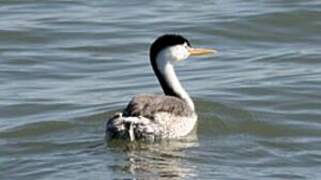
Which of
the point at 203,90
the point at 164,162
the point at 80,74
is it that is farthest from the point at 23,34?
the point at 164,162

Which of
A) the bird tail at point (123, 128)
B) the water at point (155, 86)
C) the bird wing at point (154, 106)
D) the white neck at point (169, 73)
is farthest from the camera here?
the white neck at point (169, 73)

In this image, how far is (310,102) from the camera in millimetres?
15445

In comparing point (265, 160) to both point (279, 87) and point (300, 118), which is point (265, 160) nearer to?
point (300, 118)

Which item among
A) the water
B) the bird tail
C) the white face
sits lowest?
the water

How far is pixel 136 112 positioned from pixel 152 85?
10.6ft

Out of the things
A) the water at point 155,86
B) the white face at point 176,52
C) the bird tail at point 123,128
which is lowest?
the water at point 155,86

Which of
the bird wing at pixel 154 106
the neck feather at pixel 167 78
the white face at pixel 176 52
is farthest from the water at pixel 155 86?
the white face at pixel 176 52

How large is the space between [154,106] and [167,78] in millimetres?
1241

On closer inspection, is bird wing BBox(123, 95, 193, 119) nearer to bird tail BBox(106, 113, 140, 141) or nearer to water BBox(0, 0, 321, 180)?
bird tail BBox(106, 113, 140, 141)

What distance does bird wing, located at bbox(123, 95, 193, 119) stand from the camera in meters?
13.3

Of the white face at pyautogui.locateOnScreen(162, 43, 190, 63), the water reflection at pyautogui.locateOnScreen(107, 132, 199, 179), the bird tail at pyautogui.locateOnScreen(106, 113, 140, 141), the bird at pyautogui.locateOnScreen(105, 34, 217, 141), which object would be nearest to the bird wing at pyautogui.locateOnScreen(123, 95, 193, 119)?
the bird at pyautogui.locateOnScreen(105, 34, 217, 141)

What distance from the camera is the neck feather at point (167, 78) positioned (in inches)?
570

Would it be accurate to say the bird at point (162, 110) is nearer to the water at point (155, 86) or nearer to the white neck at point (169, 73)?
the white neck at point (169, 73)

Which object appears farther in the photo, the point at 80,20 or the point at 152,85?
the point at 80,20
